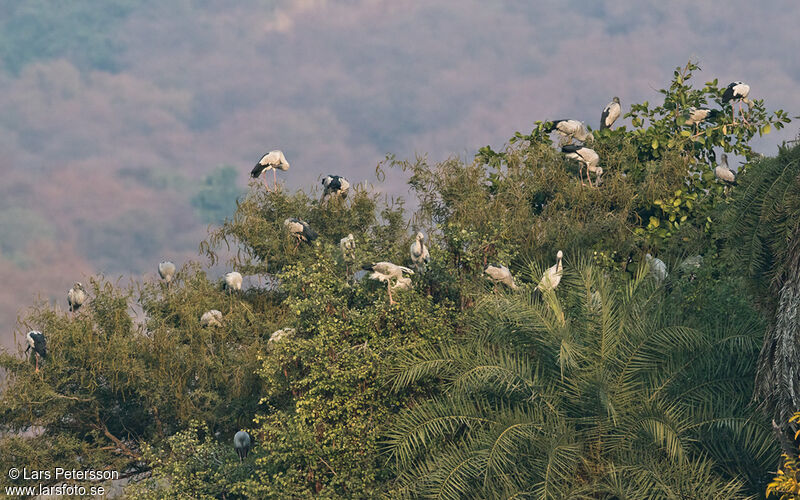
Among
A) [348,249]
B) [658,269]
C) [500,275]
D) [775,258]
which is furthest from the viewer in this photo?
[658,269]

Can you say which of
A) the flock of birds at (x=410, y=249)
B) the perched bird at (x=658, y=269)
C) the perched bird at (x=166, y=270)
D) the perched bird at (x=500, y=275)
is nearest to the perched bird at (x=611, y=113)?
the flock of birds at (x=410, y=249)

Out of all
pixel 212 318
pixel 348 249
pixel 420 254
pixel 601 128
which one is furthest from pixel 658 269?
pixel 212 318

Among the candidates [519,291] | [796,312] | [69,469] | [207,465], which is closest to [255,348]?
[207,465]

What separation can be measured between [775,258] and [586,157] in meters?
8.01

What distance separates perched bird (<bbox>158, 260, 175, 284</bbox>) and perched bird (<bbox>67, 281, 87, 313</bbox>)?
66.4 inches

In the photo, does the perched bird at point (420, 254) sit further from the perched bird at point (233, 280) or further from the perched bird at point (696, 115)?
the perched bird at point (696, 115)

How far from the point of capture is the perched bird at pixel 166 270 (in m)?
19.0

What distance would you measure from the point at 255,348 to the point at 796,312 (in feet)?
33.4

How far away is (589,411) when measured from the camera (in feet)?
33.7

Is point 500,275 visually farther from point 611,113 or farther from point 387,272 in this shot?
point 611,113

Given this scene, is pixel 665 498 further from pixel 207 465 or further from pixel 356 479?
pixel 207 465

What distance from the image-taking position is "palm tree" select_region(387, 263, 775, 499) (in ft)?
31.8

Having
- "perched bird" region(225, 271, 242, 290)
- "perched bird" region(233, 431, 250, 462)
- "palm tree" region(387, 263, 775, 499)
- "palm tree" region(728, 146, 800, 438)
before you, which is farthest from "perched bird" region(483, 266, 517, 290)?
"perched bird" region(225, 271, 242, 290)

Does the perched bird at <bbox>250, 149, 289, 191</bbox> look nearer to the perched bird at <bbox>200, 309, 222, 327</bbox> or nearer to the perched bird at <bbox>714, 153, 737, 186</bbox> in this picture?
the perched bird at <bbox>200, 309, 222, 327</bbox>
